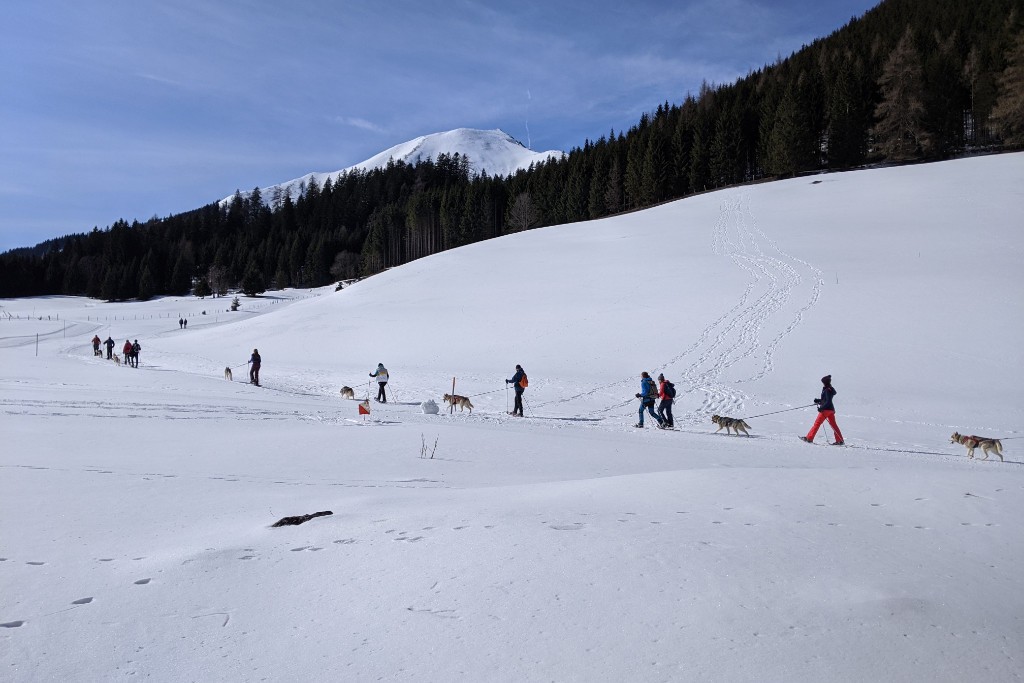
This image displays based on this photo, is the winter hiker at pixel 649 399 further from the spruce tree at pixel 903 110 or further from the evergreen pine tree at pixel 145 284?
the evergreen pine tree at pixel 145 284

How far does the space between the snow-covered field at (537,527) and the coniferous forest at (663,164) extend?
166 ft

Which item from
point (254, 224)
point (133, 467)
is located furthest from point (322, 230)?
point (133, 467)

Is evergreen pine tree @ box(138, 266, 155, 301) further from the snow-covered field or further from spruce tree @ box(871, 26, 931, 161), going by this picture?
spruce tree @ box(871, 26, 931, 161)

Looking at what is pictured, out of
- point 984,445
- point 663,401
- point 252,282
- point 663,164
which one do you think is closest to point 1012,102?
point 663,164

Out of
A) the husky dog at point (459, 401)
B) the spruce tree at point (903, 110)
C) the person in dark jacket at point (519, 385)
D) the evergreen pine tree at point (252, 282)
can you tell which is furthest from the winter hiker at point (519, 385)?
Result: the evergreen pine tree at point (252, 282)

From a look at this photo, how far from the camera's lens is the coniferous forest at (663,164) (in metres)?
62.8

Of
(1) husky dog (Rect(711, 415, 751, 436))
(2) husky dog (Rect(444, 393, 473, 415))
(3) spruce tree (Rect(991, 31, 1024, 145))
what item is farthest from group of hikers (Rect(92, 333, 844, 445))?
(3) spruce tree (Rect(991, 31, 1024, 145))

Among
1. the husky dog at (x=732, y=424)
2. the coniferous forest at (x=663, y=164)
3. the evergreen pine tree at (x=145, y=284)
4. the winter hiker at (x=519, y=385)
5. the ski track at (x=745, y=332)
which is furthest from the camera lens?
the evergreen pine tree at (x=145, y=284)

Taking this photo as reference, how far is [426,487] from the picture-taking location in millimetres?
7496

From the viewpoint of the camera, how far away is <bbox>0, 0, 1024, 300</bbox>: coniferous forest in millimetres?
62812

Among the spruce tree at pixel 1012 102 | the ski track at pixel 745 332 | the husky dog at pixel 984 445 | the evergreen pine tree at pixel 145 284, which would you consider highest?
the spruce tree at pixel 1012 102

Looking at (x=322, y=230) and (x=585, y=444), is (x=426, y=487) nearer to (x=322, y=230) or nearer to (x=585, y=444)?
(x=585, y=444)

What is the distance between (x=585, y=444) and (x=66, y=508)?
350 inches

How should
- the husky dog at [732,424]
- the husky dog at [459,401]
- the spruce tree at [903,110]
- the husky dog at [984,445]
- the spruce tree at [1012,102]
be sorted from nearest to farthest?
1. the husky dog at [984,445]
2. the husky dog at [732,424]
3. the husky dog at [459,401]
4. the spruce tree at [1012,102]
5. the spruce tree at [903,110]
